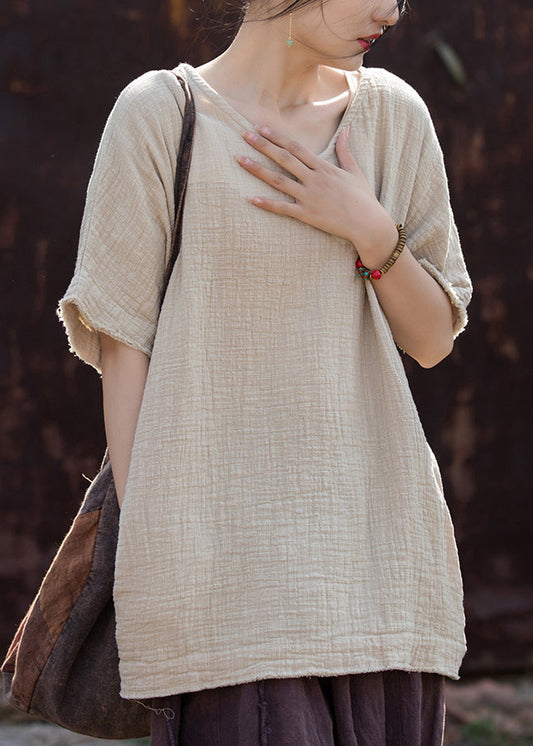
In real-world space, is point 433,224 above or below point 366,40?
below

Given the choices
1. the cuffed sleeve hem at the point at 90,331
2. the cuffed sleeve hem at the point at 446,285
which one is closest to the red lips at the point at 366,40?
the cuffed sleeve hem at the point at 446,285

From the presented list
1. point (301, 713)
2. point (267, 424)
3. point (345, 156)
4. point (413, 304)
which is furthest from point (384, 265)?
point (301, 713)

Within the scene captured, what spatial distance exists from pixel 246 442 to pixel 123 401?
8.2 inches

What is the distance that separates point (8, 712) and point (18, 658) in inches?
63.8

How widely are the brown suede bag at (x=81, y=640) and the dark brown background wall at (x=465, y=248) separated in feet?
4.35

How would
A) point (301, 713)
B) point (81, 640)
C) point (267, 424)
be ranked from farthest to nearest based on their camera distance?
point (81, 640)
point (267, 424)
point (301, 713)

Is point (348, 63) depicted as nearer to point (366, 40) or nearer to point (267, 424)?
point (366, 40)

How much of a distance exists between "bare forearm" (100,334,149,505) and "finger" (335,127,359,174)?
458mm

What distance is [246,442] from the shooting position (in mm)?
1504

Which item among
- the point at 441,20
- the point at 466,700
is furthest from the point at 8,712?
the point at 441,20

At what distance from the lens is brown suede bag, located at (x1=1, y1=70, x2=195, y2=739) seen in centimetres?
161

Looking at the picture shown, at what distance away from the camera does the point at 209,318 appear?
1.52 m

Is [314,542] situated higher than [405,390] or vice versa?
[405,390]

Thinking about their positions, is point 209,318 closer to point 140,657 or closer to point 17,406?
point 140,657
